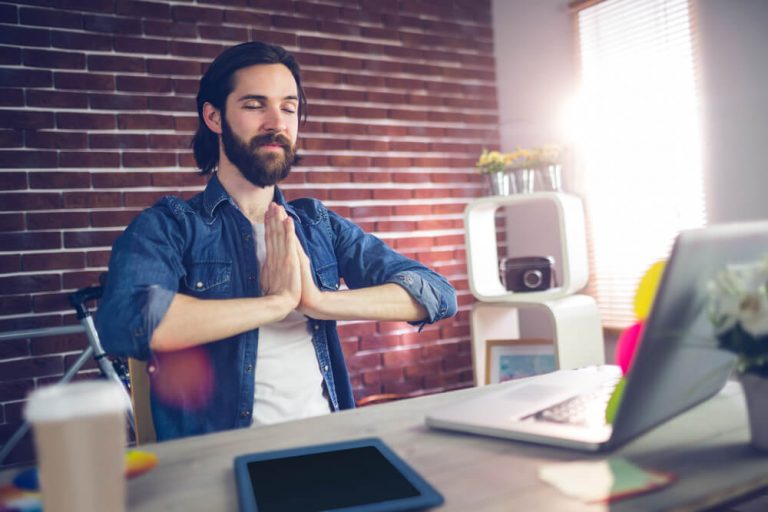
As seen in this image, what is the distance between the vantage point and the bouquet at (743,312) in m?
0.78

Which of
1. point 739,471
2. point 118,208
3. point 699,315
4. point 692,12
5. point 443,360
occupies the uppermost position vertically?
point 692,12

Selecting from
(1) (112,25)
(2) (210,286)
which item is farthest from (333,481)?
(1) (112,25)

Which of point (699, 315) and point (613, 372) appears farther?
point (613, 372)

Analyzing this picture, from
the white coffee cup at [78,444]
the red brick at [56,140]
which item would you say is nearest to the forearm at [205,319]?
the white coffee cup at [78,444]

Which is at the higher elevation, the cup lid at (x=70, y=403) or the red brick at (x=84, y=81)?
the red brick at (x=84, y=81)

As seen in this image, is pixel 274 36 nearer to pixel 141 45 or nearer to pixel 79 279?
pixel 141 45

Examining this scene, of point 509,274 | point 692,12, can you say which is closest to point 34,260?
point 509,274

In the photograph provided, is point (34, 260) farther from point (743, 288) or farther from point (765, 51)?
point (765, 51)

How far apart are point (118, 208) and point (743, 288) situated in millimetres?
2622

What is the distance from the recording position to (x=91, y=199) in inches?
110

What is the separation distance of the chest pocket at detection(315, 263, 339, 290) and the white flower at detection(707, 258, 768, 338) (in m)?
1.19

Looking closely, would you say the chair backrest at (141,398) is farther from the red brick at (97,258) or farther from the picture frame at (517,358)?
the picture frame at (517,358)

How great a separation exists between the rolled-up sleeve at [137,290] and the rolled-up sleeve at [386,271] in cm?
51

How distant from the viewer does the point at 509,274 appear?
119 inches
